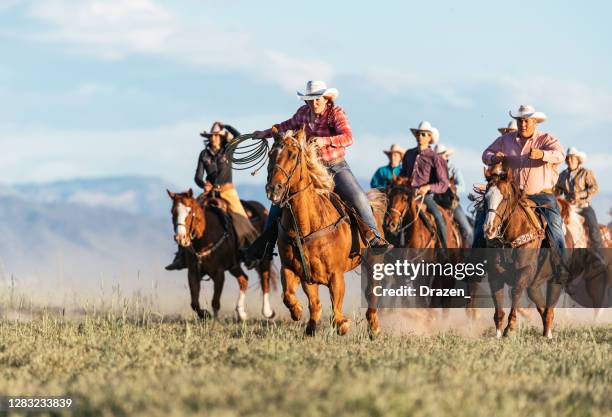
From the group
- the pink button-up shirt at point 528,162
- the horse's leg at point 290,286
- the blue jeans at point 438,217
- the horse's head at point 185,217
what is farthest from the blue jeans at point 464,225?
the horse's leg at point 290,286

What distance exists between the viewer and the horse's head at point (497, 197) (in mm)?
14586

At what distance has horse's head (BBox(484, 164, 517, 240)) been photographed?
47.9ft

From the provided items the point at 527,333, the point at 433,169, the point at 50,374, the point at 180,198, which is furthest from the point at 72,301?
the point at 50,374

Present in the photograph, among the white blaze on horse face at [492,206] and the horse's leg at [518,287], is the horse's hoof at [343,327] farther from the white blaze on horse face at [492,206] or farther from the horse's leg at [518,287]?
the horse's leg at [518,287]

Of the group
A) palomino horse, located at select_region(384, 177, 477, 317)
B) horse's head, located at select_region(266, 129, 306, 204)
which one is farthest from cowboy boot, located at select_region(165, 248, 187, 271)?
horse's head, located at select_region(266, 129, 306, 204)

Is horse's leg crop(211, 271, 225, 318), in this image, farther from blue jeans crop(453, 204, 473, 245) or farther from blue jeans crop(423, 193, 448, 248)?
blue jeans crop(453, 204, 473, 245)

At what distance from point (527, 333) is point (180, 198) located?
228 inches

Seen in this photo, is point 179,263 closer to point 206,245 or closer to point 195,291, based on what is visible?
point 206,245

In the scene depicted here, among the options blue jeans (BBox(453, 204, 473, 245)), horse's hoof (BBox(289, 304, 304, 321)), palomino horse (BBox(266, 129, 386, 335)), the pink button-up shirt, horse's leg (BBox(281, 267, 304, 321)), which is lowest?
horse's hoof (BBox(289, 304, 304, 321))

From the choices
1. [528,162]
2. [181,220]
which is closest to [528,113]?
[528,162]

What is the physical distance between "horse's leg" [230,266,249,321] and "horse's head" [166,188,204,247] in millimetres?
1359

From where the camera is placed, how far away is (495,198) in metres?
14.6

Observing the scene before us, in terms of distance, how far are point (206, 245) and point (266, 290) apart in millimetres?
1696

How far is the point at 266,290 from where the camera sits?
1995 cm
